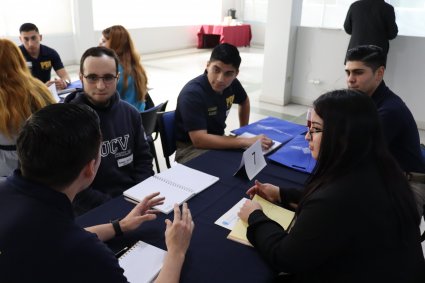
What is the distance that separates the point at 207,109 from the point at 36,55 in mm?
2213

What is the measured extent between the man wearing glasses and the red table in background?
8838 mm

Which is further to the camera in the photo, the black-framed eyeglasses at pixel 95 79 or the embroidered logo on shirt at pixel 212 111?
the embroidered logo on shirt at pixel 212 111

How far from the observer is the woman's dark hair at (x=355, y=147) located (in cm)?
106

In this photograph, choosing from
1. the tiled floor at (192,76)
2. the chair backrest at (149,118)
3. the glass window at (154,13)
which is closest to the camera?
the chair backrest at (149,118)

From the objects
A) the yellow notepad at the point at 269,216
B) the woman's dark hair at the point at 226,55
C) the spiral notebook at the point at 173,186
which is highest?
the woman's dark hair at the point at 226,55

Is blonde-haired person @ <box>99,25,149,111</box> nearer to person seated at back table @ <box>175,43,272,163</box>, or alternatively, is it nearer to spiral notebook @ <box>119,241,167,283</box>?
person seated at back table @ <box>175,43,272,163</box>

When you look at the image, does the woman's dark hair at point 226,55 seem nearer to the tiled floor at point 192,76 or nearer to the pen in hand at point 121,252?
the pen in hand at point 121,252

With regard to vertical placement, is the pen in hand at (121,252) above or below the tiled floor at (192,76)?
above

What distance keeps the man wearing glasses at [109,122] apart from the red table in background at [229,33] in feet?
29.0

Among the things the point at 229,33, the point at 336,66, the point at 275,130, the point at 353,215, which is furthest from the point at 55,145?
the point at 229,33

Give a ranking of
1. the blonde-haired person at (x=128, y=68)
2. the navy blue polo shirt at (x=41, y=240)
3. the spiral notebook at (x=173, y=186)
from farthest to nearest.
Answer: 1. the blonde-haired person at (x=128, y=68)
2. the spiral notebook at (x=173, y=186)
3. the navy blue polo shirt at (x=41, y=240)

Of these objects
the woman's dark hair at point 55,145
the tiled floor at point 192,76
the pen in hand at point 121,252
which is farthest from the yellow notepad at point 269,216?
the tiled floor at point 192,76

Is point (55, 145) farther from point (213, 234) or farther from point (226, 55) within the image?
point (226, 55)

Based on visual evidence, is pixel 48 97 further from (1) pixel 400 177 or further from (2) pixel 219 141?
(1) pixel 400 177
